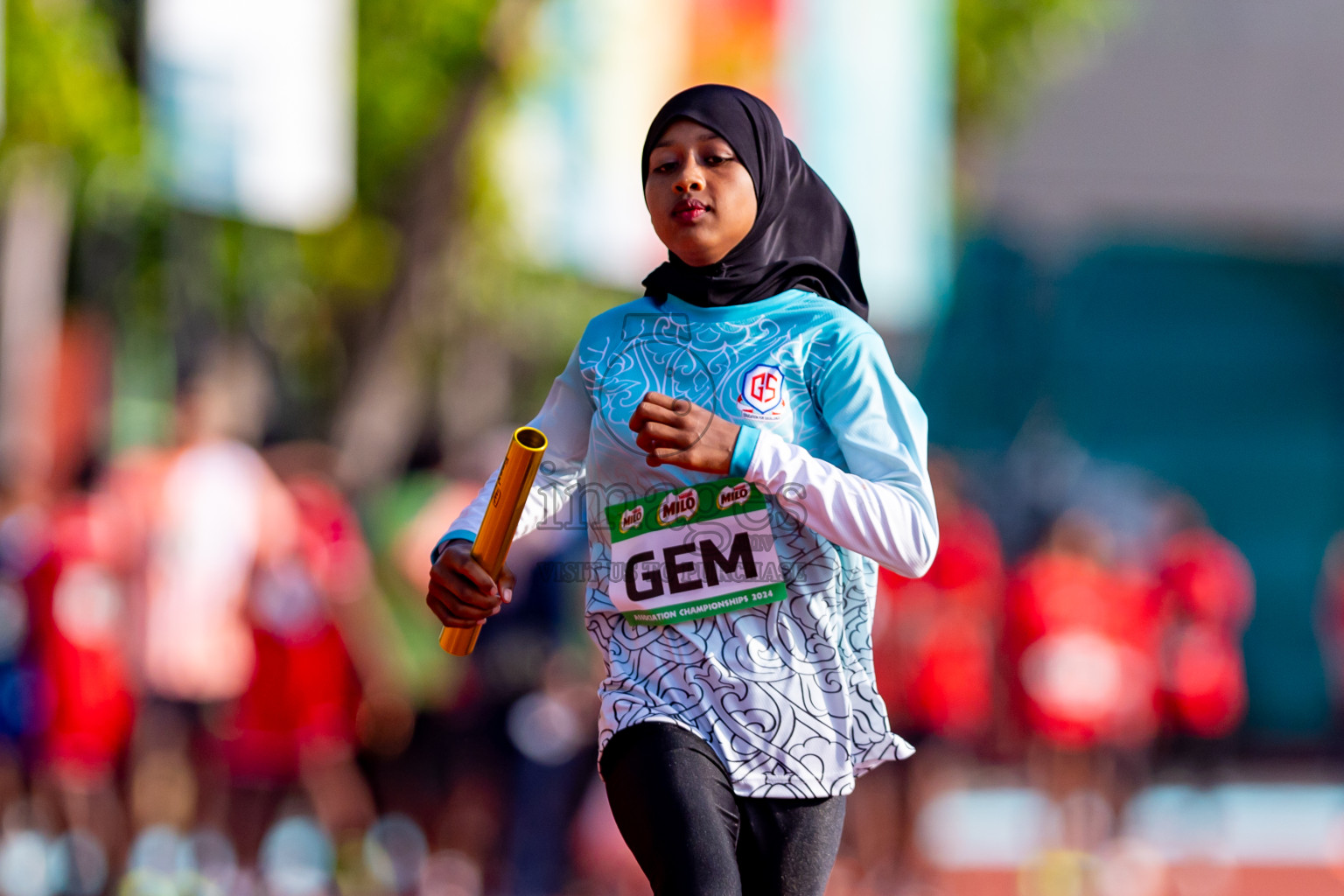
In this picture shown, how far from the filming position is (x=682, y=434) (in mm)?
2756

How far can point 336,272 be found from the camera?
14273 mm

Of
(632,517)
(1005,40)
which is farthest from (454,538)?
(1005,40)

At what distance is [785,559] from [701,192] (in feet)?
2.06

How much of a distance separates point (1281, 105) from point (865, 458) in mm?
17917

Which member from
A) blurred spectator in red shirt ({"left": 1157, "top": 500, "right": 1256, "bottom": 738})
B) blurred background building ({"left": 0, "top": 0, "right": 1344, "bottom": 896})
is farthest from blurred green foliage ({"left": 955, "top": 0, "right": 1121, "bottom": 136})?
blurred spectator in red shirt ({"left": 1157, "top": 500, "right": 1256, "bottom": 738})

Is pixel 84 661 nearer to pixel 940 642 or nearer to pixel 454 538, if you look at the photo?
pixel 940 642

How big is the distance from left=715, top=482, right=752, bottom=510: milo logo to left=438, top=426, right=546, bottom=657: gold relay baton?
311 millimetres

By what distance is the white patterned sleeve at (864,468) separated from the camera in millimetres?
2838

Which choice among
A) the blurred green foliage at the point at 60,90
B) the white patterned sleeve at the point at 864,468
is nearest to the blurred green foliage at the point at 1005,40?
the blurred green foliage at the point at 60,90

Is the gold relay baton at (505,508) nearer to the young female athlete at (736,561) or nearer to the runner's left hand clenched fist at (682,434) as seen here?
the young female athlete at (736,561)

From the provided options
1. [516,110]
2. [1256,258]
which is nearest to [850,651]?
[516,110]

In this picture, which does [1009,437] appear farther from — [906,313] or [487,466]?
[487,466]

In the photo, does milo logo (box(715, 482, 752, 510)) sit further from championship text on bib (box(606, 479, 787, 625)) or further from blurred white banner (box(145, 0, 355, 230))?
blurred white banner (box(145, 0, 355, 230))

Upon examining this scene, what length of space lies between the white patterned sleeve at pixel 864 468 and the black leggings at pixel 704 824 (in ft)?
1.43
